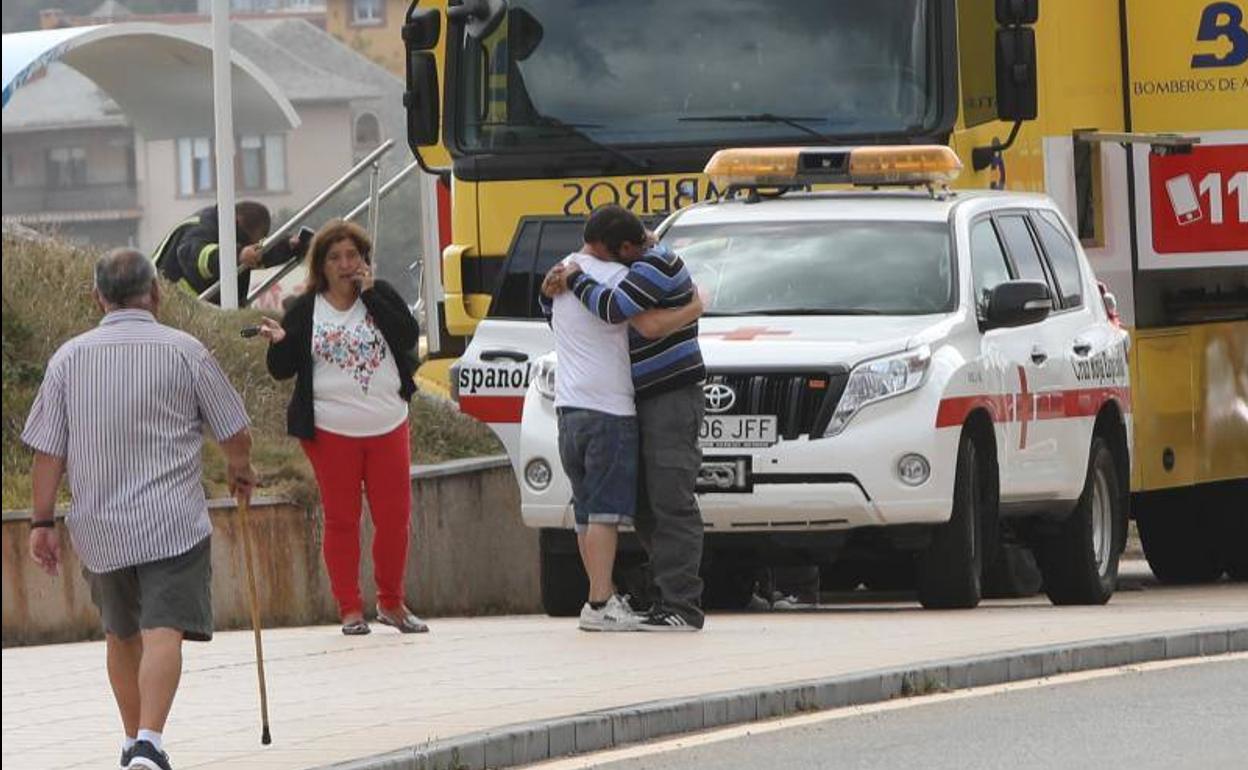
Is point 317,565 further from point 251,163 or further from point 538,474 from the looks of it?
point 251,163

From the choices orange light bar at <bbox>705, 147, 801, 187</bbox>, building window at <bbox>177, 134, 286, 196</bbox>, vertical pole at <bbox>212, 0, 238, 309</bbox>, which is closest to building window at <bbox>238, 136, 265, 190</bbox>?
building window at <bbox>177, 134, 286, 196</bbox>

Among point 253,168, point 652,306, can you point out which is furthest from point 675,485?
point 253,168

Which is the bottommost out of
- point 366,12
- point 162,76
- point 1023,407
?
point 1023,407

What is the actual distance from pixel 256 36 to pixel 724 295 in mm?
108747

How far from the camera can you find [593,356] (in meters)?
14.7

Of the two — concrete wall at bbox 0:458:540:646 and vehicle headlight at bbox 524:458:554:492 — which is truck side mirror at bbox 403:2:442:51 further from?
vehicle headlight at bbox 524:458:554:492

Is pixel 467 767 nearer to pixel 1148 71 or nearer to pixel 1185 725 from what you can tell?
pixel 1185 725

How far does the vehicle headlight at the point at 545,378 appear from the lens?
622 inches

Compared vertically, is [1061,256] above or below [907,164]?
below

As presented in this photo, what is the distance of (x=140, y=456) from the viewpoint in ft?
34.2

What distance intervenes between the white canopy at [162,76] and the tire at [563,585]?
902 centimetres

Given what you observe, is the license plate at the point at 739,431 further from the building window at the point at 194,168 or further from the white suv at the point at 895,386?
the building window at the point at 194,168

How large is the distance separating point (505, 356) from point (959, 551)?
3234mm

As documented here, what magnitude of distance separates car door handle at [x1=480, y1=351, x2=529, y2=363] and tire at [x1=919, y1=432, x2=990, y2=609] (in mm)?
2851
